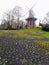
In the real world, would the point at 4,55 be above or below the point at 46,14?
below

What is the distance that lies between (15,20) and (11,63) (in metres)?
45.4

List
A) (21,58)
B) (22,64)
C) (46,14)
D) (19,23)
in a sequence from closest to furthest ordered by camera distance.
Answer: (22,64) < (21,58) < (46,14) < (19,23)

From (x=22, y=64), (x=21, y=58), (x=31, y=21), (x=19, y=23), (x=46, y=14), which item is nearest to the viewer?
(x=22, y=64)

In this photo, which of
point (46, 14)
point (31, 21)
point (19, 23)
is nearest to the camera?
point (46, 14)

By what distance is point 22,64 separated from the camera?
365 inches

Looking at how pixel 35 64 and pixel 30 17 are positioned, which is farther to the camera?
pixel 30 17

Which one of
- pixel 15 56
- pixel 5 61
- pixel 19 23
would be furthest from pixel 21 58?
pixel 19 23

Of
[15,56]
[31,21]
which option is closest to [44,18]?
[31,21]

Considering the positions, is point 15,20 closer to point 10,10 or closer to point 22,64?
point 10,10

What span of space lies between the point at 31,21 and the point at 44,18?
11786 mm

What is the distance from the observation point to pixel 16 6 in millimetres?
50656

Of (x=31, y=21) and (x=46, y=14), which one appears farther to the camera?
(x=31, y=21)

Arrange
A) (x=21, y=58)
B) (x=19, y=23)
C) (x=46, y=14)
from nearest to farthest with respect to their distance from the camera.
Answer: (x=21, y=58)
(x=46, y=14)
(x=19, y=23)

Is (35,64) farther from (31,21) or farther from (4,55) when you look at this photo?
(31,21)
